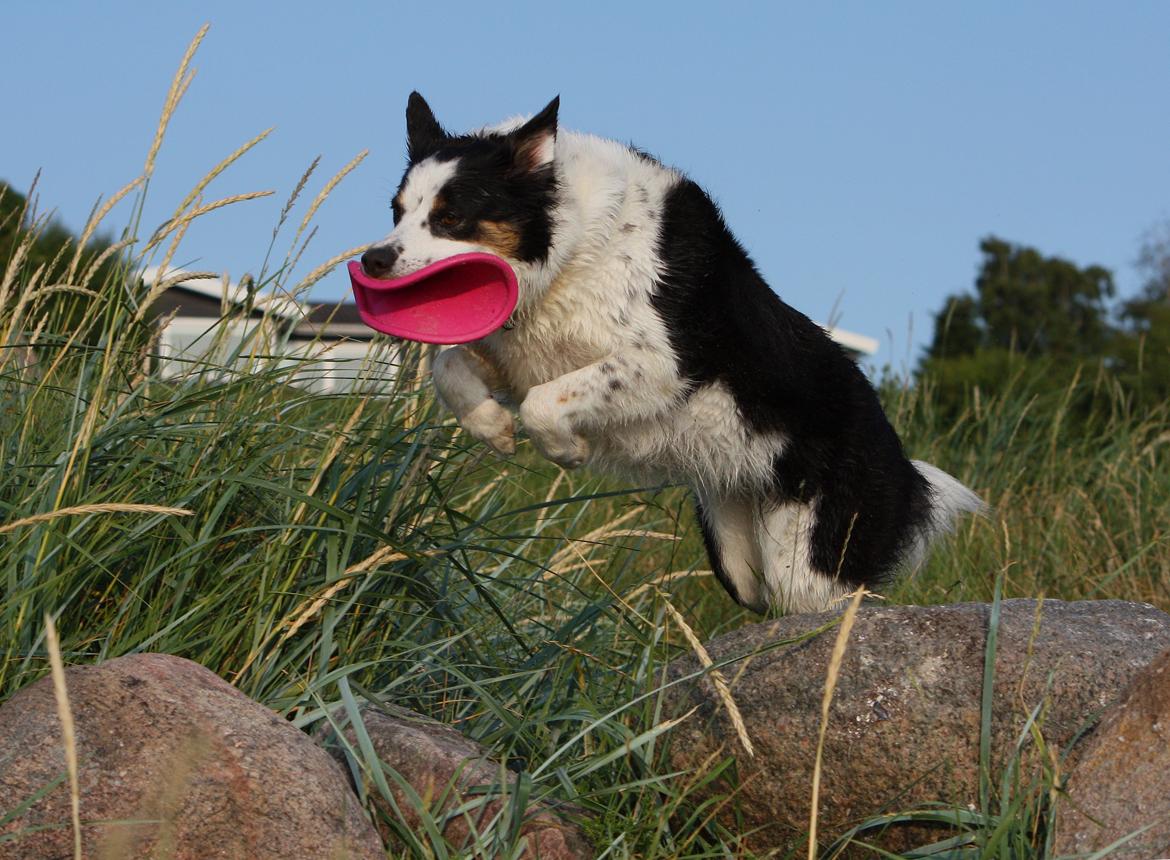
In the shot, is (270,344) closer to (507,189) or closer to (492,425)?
(492,425)

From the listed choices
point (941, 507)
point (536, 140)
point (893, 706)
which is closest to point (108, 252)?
point (536, 140)

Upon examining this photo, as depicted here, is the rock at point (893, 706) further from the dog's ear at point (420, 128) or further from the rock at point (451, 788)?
the dog's ear at point (420, 128)

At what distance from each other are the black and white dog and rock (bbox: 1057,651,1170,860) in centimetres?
136

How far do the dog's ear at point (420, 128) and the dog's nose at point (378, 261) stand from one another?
2.29ft

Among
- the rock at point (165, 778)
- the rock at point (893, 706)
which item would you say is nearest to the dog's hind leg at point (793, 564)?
the rock at point (893, 706)

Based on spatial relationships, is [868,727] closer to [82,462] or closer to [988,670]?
[988,670]

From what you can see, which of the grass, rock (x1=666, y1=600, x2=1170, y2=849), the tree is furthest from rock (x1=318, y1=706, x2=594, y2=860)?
the tree

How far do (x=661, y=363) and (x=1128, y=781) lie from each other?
1.72m

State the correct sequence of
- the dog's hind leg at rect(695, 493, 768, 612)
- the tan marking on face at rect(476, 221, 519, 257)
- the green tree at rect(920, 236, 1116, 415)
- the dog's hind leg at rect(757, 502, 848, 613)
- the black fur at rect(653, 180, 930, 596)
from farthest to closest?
the green tree at rect(920, 236, 1116, 415) → the dog's hind leg at rect(695, 493, 768, 612) → the dog's hind leg at rect(757, 502, 848, 613) → the black fur at rect(653, 180, 930, 596) → the tan marking on face at rect(476, 221, 519, 257)

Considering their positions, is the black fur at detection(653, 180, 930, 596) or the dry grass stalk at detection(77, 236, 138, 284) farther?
the black fur at detection(653, 180, 930, 596)

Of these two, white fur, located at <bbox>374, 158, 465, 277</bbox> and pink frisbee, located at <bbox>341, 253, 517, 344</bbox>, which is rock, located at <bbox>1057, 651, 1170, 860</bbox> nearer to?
pink frisbee, located at <bbox>341, 253, 517, 344</bbox>

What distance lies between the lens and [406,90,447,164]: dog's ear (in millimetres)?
4223

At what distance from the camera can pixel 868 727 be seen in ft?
10.3

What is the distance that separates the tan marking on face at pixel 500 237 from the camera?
152 inches
